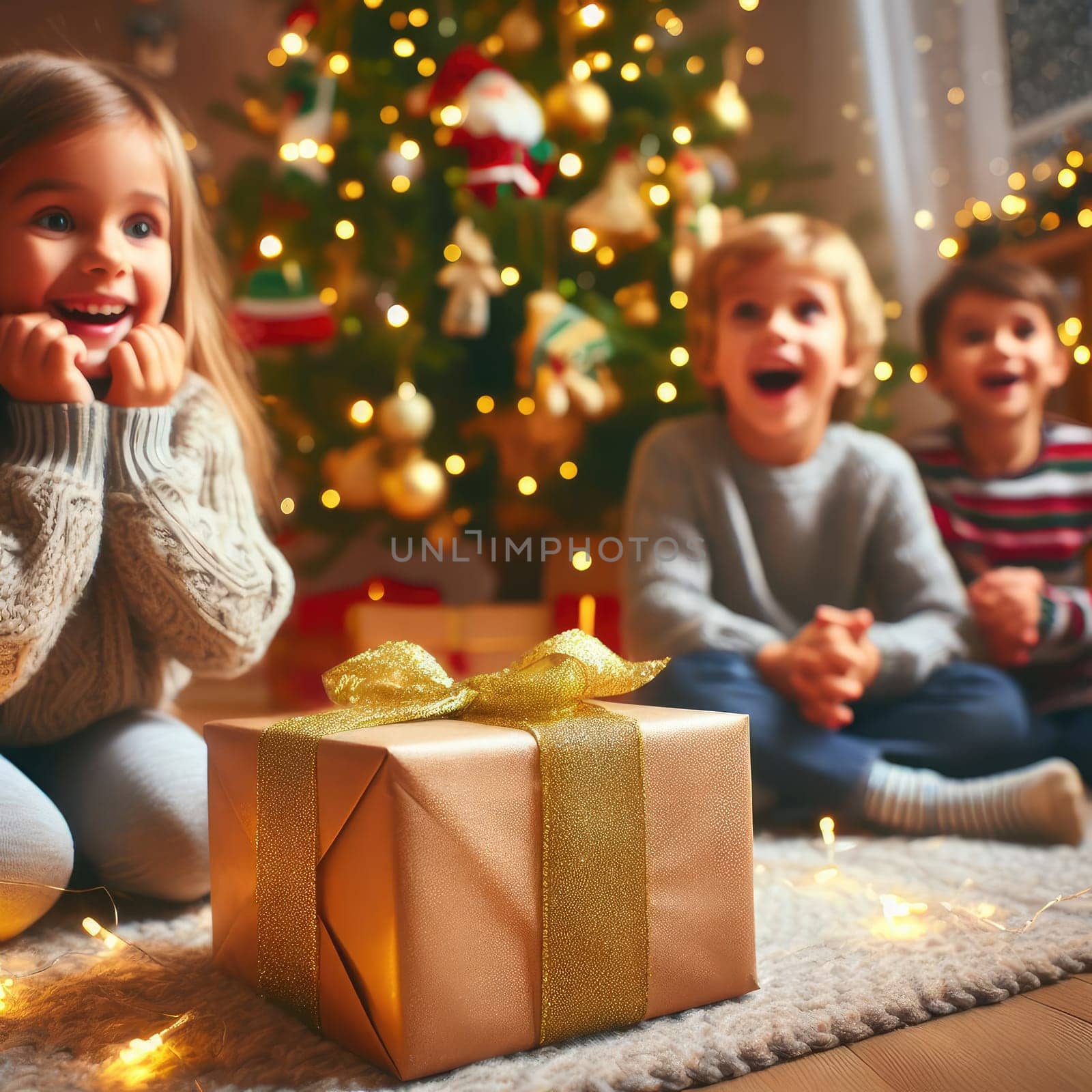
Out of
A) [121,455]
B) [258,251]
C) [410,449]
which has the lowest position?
[121,455]

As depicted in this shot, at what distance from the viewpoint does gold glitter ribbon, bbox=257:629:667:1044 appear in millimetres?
584

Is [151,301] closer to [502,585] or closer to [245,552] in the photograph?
[245,552]

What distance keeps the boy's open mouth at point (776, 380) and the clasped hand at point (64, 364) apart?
2.26 feet

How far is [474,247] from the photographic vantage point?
1.53 metres

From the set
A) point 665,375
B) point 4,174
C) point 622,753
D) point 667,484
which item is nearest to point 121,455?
point 4,174

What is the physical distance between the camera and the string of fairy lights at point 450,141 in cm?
160

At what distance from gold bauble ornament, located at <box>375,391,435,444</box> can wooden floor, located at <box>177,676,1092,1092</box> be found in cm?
109

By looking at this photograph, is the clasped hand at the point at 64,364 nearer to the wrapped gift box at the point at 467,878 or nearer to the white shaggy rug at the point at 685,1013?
the wrapped gift box at the point at 467,878

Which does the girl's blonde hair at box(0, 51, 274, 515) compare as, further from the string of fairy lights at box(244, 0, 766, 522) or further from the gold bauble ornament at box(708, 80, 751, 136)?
the gold bauble ornament at box(708, 80, 751, 136)

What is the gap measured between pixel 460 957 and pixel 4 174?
666mm

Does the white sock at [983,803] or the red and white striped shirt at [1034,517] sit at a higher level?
the red and white striped shirt at [1034,517]

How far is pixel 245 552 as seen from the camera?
33.7 inches

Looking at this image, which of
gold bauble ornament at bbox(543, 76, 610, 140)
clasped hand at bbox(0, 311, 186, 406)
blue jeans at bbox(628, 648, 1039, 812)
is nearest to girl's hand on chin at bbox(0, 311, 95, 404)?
clasped hand at bbox(0, 311, 186, 406)

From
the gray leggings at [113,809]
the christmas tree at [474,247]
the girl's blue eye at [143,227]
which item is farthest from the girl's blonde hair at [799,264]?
the gray leggings at [113,809]
